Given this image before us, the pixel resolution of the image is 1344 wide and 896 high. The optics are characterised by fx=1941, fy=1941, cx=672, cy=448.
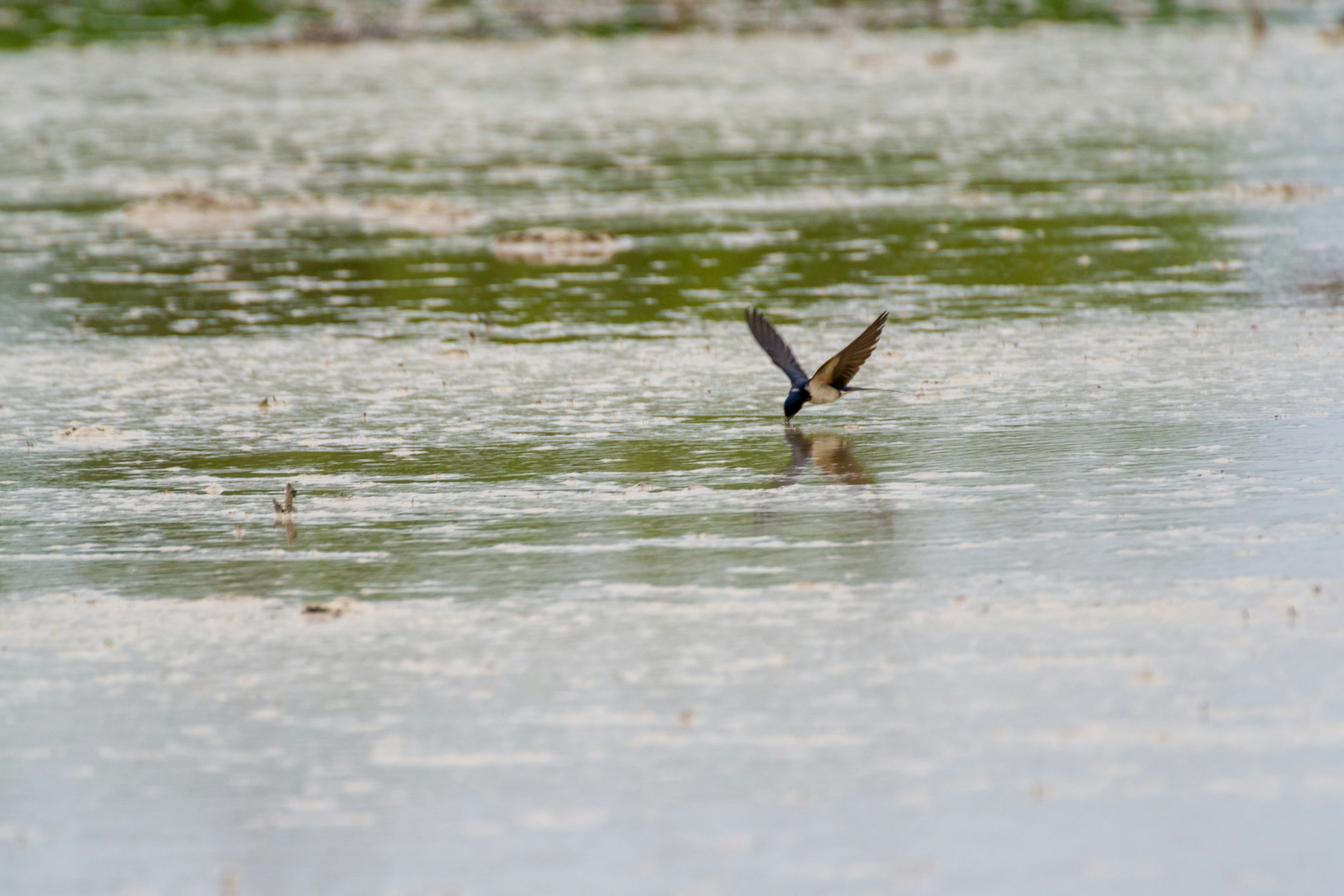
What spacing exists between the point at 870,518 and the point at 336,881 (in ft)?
10.8

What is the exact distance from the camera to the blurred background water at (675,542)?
505 cm

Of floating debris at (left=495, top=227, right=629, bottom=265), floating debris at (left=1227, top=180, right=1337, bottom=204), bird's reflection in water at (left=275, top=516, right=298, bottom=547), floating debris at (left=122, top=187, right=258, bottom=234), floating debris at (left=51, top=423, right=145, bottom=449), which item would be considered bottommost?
floating debris at (left=122, top=187, right=258, bottom=234)

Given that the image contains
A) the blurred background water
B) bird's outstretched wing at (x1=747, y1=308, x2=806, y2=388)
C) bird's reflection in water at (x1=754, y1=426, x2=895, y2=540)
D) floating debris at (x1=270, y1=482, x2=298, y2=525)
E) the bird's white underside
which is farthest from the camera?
bird's outstretched wing at (x1=747, y1=308, x2=806, y2=388)

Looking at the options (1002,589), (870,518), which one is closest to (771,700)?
(1002,589)

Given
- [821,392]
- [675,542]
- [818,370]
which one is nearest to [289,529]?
[675,542]

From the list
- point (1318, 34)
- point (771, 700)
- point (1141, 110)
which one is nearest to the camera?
point (771, 700)

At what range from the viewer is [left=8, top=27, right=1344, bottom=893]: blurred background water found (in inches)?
199

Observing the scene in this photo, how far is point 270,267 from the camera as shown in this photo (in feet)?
47.9

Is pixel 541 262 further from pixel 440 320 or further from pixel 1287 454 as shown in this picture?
pixel 1287 454

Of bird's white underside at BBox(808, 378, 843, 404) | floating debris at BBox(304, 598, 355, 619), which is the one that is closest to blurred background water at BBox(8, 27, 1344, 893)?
floating debris at BBox(304, 598, 355, 619)

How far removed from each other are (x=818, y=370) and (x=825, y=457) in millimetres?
1017

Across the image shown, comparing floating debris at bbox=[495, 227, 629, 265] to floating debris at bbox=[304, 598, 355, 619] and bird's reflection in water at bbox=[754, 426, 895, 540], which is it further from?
floating debris at bbox=[304, 598, 355, 619]

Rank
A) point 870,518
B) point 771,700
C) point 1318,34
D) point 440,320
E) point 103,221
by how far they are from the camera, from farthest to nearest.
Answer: point 1318,34, point 103,221, point 440,320, point 870,518, point 771,700

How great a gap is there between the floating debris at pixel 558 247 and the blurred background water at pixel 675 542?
6.3 inches
